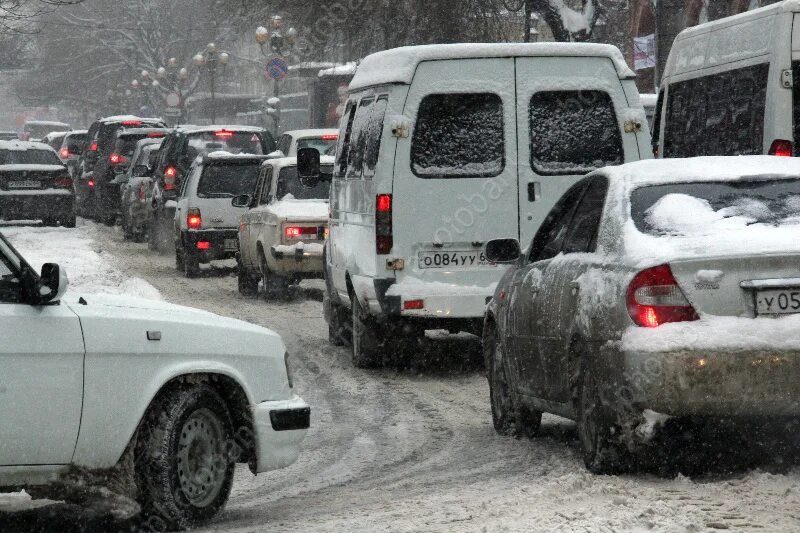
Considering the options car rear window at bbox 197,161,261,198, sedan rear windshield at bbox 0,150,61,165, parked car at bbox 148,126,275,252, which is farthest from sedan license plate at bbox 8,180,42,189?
car rear window at bbox 197,161,261,198

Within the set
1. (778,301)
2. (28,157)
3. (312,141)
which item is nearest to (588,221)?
(778,301)

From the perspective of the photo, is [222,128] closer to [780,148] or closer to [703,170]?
[780,148]

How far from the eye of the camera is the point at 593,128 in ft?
40.7

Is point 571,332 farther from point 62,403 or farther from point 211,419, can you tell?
point 62,403

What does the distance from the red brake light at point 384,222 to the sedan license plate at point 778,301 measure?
5215 millimetres

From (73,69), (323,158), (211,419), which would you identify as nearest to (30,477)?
(211,419)

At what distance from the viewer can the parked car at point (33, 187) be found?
32312mm

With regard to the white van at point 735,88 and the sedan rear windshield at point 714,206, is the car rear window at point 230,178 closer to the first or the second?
the white van at point 735,88

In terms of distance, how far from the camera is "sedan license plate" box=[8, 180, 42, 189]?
106 ft

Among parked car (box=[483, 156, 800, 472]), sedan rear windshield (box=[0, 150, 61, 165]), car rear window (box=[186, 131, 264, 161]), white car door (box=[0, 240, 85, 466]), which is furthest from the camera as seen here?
sedan rear windshield (box=[0, 150, 61, 165])

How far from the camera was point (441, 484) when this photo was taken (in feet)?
25.7

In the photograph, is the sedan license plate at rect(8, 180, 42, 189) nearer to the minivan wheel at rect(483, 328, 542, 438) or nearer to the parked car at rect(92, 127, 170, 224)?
the parked car at rect(92, 127, 170, 224)

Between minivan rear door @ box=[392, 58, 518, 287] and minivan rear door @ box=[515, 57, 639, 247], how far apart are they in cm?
11

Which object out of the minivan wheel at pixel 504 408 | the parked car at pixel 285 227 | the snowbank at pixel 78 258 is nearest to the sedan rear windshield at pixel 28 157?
the snowbank at pixel 78 258
